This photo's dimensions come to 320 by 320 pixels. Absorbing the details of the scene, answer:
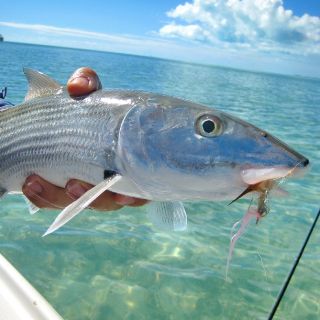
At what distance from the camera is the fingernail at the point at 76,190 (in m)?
2.35

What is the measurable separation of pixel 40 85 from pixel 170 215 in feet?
3.78

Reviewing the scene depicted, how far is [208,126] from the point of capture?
1881mm

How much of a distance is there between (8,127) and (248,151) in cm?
154

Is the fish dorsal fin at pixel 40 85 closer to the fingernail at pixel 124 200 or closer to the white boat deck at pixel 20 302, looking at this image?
the fingernail at pixel 124 200

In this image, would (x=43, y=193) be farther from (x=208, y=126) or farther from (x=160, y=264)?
(x=160, y=264)

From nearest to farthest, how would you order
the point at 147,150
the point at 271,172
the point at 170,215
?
the point at 271,172, the point at 147,150, the point at 170,215

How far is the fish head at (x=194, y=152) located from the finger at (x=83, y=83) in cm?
50

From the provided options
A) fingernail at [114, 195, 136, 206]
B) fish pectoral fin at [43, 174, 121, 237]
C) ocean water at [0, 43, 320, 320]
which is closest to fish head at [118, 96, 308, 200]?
fish pectoral fin at [43, 174, 121, 237]

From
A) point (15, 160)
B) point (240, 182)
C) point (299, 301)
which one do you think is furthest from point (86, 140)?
point (299, 301)

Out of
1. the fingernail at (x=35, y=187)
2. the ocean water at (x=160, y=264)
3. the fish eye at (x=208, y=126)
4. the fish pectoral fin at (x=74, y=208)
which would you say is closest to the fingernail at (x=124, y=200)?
the fingernail at (x=35, y=187)

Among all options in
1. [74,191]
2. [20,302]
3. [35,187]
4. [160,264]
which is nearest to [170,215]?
[74,191]

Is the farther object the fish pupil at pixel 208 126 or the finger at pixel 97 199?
the finger at pixel 97 199

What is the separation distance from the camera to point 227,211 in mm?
7504

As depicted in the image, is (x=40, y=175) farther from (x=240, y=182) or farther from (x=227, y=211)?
(x=227, y=211)
